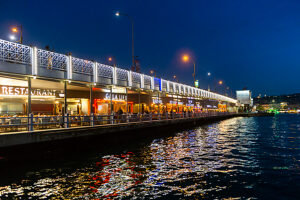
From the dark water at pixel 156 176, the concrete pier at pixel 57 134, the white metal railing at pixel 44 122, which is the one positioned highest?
the white metal railing at pixel 44 122

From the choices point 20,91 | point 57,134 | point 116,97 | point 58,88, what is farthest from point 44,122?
point 116,97

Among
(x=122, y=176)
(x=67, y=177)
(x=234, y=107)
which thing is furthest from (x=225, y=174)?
(x=234, y=107)

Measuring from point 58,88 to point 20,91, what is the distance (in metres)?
3.57

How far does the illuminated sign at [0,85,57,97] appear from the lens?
19953mm

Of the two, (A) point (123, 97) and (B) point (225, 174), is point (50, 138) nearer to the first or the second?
(B) point (225, 174)

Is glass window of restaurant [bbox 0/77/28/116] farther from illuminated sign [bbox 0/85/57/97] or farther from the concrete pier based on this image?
the concrete pier

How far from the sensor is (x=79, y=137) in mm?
16500

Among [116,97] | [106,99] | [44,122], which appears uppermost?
[116,97]

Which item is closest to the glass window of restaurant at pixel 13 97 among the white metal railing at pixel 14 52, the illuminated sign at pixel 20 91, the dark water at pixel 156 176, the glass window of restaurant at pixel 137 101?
the illuminated sign at pixel 20 91

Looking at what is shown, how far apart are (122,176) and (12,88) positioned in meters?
15.1

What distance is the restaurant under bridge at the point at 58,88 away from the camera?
15148mm

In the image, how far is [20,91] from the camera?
21328 mm

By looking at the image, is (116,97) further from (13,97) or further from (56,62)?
(56,62)

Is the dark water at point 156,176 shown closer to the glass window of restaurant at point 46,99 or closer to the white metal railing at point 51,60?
the white metal railing at point 51,60
